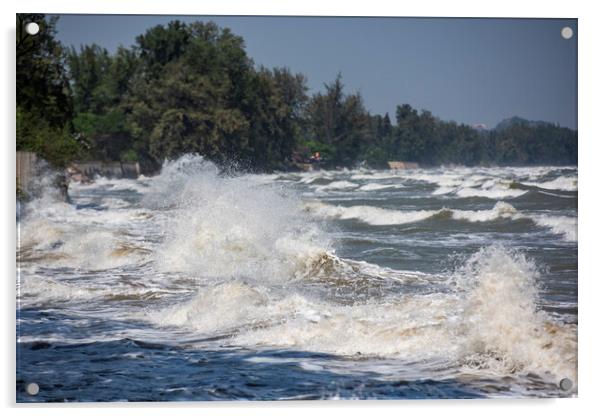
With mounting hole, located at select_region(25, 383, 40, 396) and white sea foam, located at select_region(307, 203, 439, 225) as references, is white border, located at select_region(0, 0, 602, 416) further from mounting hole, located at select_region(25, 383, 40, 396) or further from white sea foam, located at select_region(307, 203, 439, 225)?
white sea foam, located at select_region(307, 203, 439, 225)

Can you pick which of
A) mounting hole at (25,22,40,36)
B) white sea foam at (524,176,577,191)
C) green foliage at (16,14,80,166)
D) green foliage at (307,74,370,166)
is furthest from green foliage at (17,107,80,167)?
white sea foam at (524,176,577,191)

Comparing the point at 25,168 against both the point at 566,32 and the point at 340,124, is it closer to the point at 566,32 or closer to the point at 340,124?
the point at 340,124

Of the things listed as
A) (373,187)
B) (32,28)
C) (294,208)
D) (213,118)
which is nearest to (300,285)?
(294,208)

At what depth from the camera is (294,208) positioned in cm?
554

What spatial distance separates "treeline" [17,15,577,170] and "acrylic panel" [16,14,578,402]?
0.04 ft

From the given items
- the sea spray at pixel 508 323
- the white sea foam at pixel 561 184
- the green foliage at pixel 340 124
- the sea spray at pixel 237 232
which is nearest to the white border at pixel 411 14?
the white sea foam at pixel 561 184

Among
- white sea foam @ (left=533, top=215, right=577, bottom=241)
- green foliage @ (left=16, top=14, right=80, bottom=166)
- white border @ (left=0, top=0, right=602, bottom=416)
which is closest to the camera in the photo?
white border @ (left=0, top=0, right=602, bottom=416)

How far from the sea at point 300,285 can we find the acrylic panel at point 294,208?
0.04 feet

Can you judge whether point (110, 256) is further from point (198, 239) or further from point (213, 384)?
point (213, 384)

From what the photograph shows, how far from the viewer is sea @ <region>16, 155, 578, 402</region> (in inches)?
203

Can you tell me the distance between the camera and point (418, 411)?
5152 mm

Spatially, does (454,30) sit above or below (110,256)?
above

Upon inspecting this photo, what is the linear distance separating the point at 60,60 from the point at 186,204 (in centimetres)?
106
